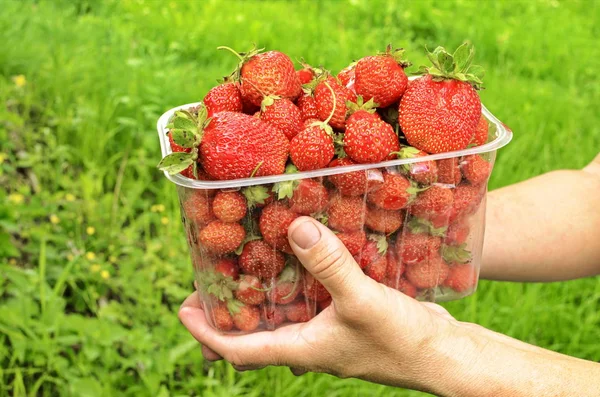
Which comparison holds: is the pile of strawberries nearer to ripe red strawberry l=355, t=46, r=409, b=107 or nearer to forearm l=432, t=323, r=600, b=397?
ripe red strawberry l=355, t=46, r=409, b=107

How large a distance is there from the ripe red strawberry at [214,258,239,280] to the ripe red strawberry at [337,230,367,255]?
0.61 ft

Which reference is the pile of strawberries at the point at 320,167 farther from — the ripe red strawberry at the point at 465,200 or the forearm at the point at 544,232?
the forearm at the point at 544,232

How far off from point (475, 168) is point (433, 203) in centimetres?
10

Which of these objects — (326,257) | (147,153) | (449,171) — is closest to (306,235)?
(326,257)

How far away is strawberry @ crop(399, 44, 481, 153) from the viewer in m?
1.26

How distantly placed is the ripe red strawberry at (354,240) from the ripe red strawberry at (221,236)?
0.18 metres

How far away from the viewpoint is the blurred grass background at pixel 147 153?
204cm

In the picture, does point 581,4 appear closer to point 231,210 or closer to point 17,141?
point 17,141

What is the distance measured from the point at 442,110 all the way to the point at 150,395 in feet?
3.78

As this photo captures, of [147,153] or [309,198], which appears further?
[147,153]

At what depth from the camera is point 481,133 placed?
137cm

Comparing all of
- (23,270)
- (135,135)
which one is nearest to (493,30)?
(135,135)

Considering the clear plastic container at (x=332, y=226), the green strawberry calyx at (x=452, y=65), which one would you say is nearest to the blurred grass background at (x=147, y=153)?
the clear plastic container at (x=332, y=226)

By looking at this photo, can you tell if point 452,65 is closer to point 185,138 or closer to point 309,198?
point 309,198
